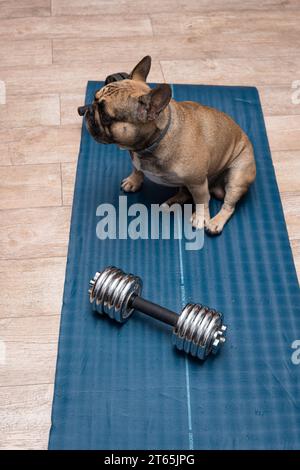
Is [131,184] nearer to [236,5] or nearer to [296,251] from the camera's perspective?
[296,251]

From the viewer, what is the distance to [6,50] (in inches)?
94.3

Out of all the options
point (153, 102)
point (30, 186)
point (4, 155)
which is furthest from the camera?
point (4, 155)

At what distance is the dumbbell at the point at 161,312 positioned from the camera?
1325mm

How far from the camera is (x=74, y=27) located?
2.51 m

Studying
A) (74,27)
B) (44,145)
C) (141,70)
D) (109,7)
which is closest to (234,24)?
(109,7)

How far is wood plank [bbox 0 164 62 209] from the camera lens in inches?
71.0

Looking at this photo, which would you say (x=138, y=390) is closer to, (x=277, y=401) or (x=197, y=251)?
(x=277, y=401)

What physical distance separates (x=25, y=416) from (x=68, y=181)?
0.83 meters

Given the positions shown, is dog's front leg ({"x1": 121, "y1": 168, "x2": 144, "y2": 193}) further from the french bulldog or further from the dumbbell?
the dumbbell

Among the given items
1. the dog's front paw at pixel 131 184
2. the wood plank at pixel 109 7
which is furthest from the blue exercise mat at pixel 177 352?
the wood plank at pixel 109 7

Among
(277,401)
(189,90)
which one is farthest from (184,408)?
(189,90)

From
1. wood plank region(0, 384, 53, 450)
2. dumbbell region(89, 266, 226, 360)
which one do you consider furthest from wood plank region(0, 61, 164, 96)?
wood plank region(0, 384, 53, 450)

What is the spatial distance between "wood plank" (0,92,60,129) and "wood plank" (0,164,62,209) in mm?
250

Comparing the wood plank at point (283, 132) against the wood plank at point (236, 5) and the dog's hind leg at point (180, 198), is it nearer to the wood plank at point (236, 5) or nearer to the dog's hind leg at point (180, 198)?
the dog's hind leg at point (180, 198)
